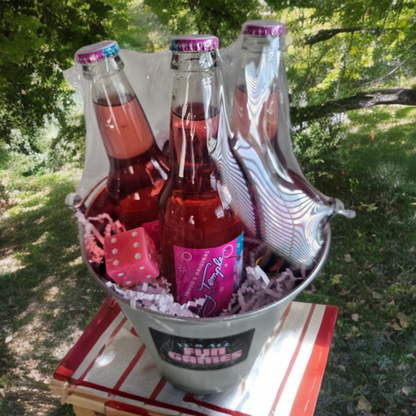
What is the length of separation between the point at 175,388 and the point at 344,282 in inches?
27.4

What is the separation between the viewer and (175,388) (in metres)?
0.73

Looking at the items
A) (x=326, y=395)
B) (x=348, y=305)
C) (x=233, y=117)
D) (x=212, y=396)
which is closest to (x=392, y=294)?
(x=348, y=305)

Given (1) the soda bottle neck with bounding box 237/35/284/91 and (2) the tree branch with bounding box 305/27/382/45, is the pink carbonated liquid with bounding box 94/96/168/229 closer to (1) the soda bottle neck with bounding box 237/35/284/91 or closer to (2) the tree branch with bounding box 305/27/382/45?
(1) the soda bottle neck with bounding box 237/35/284/91

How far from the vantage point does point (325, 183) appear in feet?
4.37

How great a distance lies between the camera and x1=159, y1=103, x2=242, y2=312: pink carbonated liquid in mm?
527

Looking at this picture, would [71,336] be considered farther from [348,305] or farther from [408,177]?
[408,177]

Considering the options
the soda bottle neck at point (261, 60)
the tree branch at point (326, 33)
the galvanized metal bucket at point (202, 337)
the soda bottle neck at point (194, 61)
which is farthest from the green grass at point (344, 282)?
the soda bottle neck at point (194, 61)

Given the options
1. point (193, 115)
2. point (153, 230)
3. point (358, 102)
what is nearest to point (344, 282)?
point (358, 102)

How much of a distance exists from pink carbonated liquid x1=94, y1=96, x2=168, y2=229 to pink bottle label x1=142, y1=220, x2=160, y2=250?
1.4 inches

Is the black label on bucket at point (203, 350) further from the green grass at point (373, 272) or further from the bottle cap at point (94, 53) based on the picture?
the green grass at point (373, 272)

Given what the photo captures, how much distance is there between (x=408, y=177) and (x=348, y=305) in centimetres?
46

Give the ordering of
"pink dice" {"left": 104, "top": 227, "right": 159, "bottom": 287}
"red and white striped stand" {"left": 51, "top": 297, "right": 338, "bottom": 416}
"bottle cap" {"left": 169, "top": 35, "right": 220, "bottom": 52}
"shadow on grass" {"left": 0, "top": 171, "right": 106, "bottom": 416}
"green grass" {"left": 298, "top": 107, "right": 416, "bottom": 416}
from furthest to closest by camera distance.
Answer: "shadow on grass" {"left": 0, "top": 171, "right": 106, "bottom": 416} < "green grass" {"left": 298, "top": 107, "right": 416, "bottom": 416} < "red and white striped stand" {"left": 51, "top": 297, "right": 338, "bottom": 416} < "pink dice" {"left": 104, "top": 227, "right": 159, "bottom": 287} < "bottle cap" {"left": 169, "top": 35, "right": 220, "bottom": 52}

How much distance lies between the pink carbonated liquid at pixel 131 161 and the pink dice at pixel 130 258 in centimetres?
10

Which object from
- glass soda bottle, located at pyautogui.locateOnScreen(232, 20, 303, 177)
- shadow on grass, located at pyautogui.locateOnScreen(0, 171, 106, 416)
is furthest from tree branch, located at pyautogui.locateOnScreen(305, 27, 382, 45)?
shadow on grass, located at pyautogui.locateOnScreen(0, 171, 106, 416)
